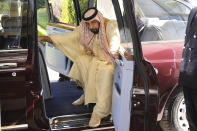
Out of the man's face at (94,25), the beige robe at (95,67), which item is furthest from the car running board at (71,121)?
the man's face at (94,25)

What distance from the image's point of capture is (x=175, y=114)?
3.59m

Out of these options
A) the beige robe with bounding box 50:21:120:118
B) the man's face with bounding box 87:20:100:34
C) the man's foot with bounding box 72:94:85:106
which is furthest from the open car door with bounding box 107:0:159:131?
the man's foot with bounding box 72:94:85:106

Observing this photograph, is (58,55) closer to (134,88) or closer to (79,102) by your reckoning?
(79,102)

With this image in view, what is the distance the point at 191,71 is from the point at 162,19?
241 centimetres

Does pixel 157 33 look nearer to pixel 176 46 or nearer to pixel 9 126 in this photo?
pixel 176 46

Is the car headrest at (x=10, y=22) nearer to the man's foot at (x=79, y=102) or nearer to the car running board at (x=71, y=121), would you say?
the car running board at (x=71, y=121)

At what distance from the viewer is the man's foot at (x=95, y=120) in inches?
124

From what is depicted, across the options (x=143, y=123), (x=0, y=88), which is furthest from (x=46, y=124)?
(x=143, y=123)

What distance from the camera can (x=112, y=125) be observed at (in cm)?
321

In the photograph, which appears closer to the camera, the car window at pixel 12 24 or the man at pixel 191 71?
the man at pixel 191 71

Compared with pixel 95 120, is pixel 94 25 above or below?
above

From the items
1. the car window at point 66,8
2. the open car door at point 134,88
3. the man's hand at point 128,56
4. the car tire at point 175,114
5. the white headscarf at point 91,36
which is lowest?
the car tire at point 175,114

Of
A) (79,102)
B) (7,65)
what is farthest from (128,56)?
(79,102)

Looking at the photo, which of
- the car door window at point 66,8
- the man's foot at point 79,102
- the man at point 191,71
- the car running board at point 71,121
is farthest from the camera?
the car door window at point 66,8
